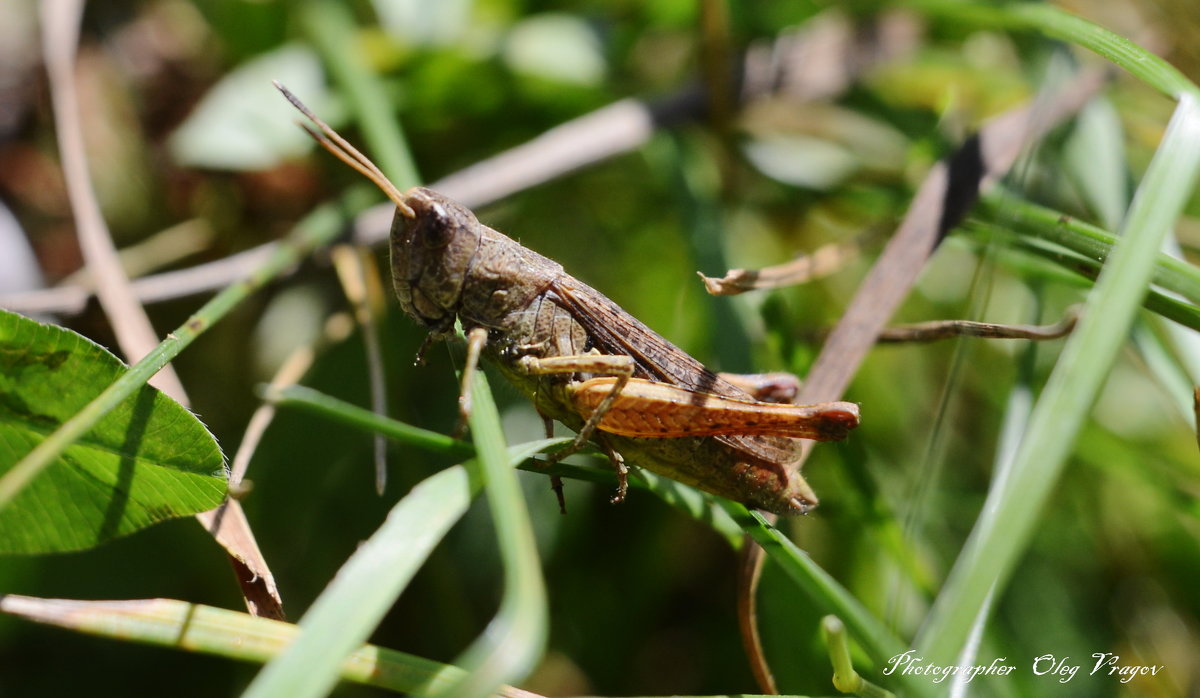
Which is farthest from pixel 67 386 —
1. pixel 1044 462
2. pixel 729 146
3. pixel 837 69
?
pixel 837 69

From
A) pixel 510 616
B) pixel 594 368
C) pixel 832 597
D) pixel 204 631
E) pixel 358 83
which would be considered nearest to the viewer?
pixel 510 616

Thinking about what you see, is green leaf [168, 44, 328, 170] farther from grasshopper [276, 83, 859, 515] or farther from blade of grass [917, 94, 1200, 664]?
blade of grass [917, 94, 1200, 664]

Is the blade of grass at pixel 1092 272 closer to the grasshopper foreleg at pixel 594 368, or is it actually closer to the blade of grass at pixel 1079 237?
the blade of grass at pixel 1079 237

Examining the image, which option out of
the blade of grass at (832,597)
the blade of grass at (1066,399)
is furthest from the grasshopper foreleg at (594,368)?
the blade of grass at (1066,399)

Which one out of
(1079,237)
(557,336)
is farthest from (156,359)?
(1079,237)

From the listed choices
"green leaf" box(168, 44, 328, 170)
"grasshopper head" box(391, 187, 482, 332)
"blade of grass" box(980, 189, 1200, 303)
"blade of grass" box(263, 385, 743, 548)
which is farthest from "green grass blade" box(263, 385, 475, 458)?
"green leaf" box(168, 44, 328, 170)

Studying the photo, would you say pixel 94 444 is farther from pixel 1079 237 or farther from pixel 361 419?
pixel 1079 237

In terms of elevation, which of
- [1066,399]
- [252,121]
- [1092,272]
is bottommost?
[1066,399]

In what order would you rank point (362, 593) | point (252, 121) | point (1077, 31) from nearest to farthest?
point (362, 593) < point (1077, 31) < point (252, 121)
